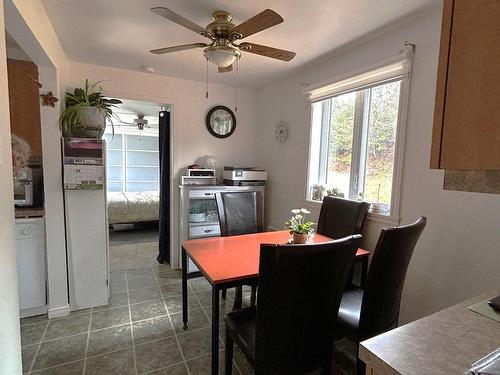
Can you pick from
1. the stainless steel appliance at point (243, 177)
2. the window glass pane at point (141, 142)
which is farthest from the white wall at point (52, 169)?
the window glass pane at point (141, 142)

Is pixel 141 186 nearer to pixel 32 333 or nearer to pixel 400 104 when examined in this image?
pixel 32 333

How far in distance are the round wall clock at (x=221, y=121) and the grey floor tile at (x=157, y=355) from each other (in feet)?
8.00

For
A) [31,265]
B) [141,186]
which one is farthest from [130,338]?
[141,186]

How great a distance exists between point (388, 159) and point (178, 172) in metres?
2.36

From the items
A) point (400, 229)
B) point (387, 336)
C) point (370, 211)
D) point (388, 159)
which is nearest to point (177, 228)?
point (370, 211)

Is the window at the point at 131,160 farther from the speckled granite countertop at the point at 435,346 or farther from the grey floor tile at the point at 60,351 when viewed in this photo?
the speckled granite countertop at the point at 435,346

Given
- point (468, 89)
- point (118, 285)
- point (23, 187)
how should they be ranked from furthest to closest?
point (118, 285)
point (23, 187)
point (468, 89)

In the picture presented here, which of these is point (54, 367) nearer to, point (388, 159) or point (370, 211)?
point (370, 211)

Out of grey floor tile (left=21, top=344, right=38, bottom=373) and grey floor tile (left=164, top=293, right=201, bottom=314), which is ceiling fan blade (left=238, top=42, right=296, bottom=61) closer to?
grey floor tile (left=164, top=293, right=201, bottom=314)

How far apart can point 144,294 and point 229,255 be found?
1.51 meters

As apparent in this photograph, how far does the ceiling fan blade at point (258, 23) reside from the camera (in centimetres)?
143

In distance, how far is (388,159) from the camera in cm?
219

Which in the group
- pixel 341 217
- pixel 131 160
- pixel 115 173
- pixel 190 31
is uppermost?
pixel 190 31

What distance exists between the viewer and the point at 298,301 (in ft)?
3.72
